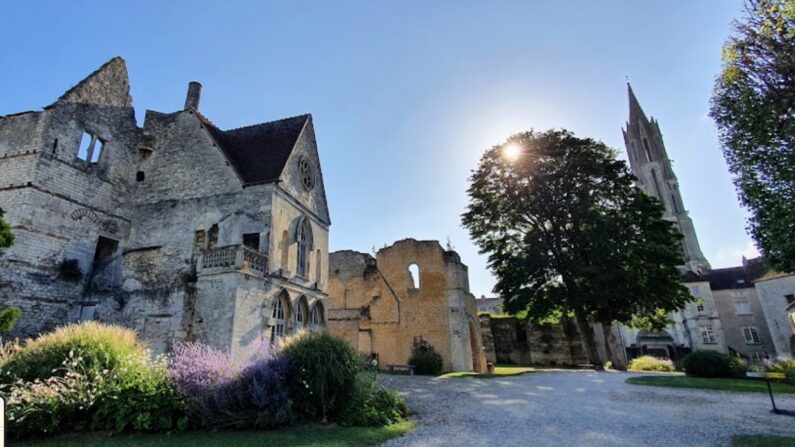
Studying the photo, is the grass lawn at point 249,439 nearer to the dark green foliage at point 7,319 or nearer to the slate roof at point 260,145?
the dark green foliage at point 7,319

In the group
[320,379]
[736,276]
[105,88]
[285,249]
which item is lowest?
[320,379]

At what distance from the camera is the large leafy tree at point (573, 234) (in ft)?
59.7

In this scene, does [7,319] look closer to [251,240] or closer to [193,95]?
[251,240]

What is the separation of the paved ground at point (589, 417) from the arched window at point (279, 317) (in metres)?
4.93

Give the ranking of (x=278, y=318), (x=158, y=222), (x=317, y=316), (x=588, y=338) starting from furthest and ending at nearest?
(x=588, y=338) < (x=317, y=316) < (x=158, y=222) < (x=278, y=318)

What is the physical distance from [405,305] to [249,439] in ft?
53.9

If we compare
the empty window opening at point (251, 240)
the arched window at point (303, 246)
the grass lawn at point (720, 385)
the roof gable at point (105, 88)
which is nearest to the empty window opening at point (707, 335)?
the grass lawn at point (720, 385)

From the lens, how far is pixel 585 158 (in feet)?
66.7

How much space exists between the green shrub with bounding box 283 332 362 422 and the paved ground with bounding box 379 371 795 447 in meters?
1.70

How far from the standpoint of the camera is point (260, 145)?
644 inches

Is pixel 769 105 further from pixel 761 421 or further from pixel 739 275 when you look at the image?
pixel 739 275

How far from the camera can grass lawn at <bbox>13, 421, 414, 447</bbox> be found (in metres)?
5.66

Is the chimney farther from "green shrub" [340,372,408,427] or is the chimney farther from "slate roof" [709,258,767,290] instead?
"slate roof" [709,258,767,290]

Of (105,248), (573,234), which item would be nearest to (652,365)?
(573,234)
